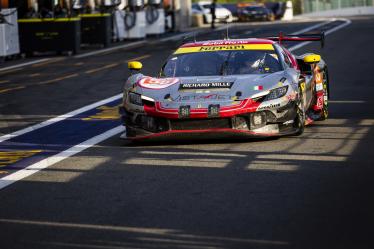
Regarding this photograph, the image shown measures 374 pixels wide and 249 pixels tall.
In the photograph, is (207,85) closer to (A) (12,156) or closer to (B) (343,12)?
(A) (12,156)

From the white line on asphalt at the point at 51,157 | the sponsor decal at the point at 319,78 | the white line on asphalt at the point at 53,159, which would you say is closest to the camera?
the white line on asphalt at the point at 53,159

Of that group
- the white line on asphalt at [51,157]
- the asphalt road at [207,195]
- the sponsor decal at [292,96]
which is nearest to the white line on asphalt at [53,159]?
the white line on asphalt at [51,157]

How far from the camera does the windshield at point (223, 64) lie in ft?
48.3

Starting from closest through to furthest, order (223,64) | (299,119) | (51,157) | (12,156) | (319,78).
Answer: (51,157) < (12,156) < (299,119) < (223,64) < (319,78)

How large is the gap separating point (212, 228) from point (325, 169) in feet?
10.5

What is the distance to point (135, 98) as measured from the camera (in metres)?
13.9

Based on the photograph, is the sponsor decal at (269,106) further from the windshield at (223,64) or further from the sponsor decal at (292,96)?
the windshield at (223,64)

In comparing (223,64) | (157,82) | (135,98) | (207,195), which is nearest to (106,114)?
(223,64)

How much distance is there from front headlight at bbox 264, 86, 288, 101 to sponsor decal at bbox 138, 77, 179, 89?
1205mm

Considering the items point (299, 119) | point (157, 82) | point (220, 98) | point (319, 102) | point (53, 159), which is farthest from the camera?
point (319, 102)

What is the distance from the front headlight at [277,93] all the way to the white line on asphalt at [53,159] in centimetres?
220

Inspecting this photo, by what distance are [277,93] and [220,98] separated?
0.72 meters

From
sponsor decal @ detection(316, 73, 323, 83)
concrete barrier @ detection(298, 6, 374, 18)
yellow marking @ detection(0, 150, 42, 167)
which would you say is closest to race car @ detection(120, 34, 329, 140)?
sponsor decal @ detection(316, 73, 323, 83)

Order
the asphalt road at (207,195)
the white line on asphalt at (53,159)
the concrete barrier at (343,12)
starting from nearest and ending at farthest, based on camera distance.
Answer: the asphalt road at (207,195) < the white line on asphalt at (53,159) < the concrete barrier at (343,12)
